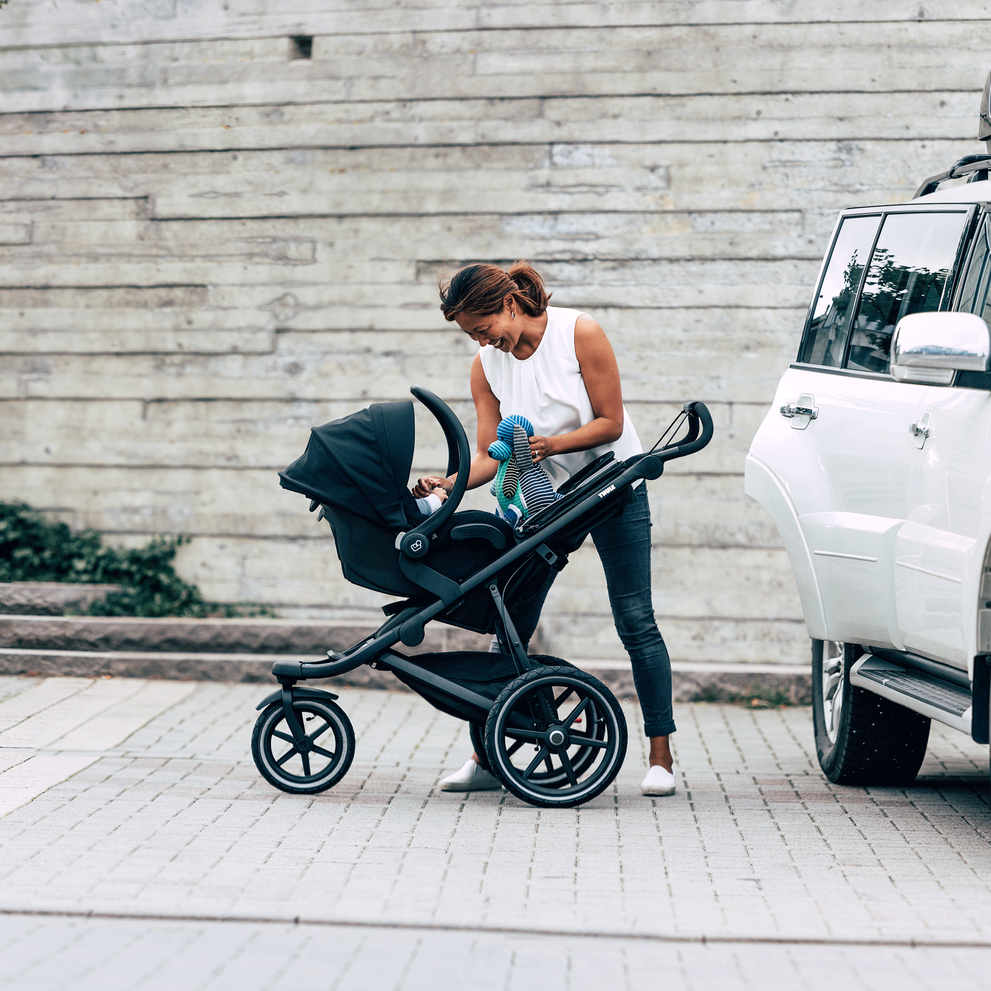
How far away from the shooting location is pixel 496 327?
4.82m

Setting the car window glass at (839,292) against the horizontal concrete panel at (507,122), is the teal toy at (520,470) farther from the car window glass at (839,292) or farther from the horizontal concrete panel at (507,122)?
the horizontal concrete panel at (507,122)

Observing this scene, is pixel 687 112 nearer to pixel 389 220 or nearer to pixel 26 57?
pixel 389 220

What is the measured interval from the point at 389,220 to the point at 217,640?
8.48 feet

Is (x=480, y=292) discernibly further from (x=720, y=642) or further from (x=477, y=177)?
(x=720, y=642)

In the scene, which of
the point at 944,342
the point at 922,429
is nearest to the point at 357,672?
the point at 922,429

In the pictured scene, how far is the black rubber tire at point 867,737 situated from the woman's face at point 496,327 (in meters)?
1.80

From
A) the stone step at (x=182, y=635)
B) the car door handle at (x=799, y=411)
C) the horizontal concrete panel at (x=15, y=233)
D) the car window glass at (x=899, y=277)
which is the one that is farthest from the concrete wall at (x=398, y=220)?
the car window glass at (x=899, y=277)

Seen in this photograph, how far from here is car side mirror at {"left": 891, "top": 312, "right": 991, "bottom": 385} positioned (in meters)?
3.74

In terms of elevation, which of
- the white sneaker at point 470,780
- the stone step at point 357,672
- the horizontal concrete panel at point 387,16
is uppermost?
the horizontal concrete panel at point 387,16

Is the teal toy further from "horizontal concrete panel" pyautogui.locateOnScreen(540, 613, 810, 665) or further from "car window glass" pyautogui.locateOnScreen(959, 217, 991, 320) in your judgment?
"horizontal concrete panel" pyautogui.locateOnScreen(540, 613, 810, 665)

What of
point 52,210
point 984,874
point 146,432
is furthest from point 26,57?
point 984,874

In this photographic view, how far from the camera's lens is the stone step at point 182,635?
286 inches

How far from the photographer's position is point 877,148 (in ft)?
23.5

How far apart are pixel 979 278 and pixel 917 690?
4.59 feet
